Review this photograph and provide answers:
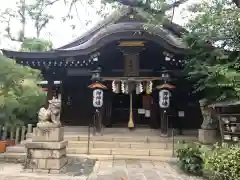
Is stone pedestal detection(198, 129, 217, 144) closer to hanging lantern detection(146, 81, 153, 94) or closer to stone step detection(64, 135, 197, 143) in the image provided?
stone step detection(64, 135, 197, 143)

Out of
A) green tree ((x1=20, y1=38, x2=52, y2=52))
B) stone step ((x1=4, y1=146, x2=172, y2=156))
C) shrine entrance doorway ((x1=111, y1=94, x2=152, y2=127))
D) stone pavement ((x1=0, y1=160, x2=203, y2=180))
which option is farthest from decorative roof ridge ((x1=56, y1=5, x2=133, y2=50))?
stone pavement ((x1=0, y1=160, x2=203, y2=180))

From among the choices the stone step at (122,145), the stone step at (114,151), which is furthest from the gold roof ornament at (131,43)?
the stone step at (114,151)

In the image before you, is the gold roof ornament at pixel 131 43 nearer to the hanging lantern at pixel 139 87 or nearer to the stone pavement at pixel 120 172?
the hanging lantern at pixel 139 87

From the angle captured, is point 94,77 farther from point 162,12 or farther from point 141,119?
point 162,12

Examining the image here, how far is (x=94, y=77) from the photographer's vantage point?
12.2m

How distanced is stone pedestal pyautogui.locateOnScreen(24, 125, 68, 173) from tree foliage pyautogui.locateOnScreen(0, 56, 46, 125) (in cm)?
403

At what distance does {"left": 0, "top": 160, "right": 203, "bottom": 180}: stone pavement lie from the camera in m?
6.74

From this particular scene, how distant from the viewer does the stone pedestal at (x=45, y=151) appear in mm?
7450

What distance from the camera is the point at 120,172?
7266 millimetres

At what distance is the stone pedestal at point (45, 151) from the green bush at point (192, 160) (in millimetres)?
3600

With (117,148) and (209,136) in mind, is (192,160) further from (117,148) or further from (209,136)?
(117,148)

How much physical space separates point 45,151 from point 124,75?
6.37m

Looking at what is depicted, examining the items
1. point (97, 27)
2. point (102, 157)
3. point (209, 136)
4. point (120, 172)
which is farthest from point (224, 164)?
point (97, 27)

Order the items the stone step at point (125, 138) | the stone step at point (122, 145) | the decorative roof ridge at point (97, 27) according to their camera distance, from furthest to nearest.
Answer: the decorative roof ridge at point (97, 27), the stone step at point (125, 138), the stone step at point (122, 145)
